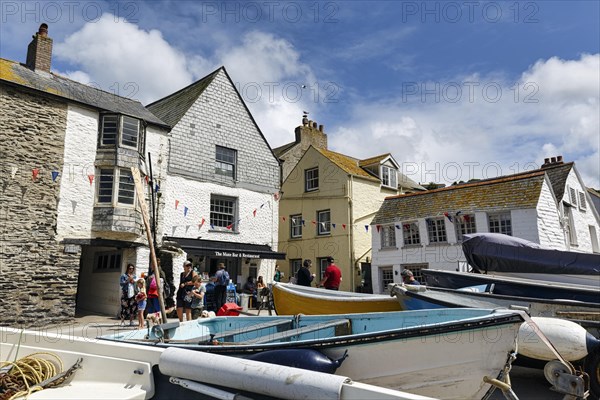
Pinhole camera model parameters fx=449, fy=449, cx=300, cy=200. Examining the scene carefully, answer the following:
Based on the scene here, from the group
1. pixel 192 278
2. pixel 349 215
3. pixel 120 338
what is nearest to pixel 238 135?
pixel 349 215

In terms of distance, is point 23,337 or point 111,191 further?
point 111,191

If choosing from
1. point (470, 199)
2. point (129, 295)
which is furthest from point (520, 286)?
point (470, 199)

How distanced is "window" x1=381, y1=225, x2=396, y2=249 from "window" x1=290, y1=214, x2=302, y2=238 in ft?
17.8

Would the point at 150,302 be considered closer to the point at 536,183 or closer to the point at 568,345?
the point at 568,345

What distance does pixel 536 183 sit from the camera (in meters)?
20.6

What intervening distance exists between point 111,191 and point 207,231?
4402 mm

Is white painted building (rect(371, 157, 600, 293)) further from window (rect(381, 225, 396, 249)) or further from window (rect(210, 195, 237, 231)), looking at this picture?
window (rect(210, 195, 237, 231))

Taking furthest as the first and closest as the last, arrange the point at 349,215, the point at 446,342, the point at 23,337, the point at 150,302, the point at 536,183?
the point at 349,215, the point at 536,183, the point at 150,302, the point at 23,337, the point at 446,342

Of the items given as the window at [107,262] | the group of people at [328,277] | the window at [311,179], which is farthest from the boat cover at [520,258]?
the window at [311,179]

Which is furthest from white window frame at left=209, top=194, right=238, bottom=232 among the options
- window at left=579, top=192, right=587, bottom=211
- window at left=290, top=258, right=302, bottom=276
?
window at left=579, top=192, right=587, bottom=211

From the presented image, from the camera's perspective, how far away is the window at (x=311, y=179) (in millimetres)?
27906

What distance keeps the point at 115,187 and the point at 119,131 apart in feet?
7.07

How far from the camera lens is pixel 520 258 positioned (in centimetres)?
1135

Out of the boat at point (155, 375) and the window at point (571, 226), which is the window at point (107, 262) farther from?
the window at point (571, 226)
